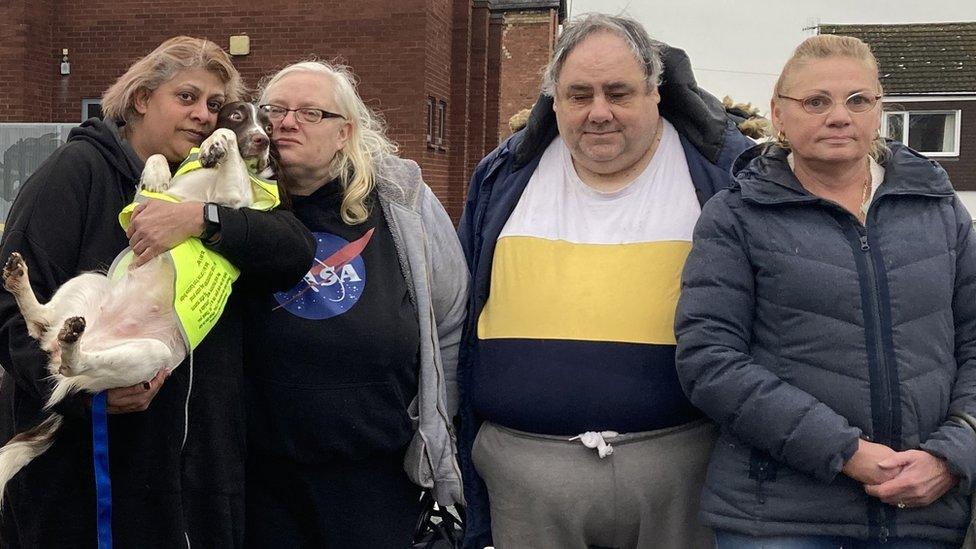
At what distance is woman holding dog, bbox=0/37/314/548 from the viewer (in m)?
2.57

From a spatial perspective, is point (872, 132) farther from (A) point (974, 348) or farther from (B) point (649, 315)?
(B) point (649, 315)

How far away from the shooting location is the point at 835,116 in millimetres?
2574

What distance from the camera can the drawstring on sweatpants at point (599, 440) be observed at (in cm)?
288

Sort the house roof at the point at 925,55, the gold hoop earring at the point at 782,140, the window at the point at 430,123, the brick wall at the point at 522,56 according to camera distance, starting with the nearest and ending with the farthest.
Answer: the gold hoop earring at the point at 782,140 → the window at the point at 430,123 → the brick wall at the point at 522,56 → the house roof at the point at 925,55

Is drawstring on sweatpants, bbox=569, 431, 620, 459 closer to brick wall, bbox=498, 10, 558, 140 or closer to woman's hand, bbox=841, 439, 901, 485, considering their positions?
woman's hand, bbox=841, 439, 901, 485

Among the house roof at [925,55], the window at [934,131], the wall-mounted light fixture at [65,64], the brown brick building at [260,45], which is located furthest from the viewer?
the window at [934,131]

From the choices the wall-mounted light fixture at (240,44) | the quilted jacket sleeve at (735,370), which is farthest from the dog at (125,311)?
the wall-mounted light fixture at (240,44)

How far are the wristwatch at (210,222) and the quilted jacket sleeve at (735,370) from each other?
4.56 feet

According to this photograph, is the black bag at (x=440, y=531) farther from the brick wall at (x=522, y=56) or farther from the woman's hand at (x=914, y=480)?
the brick wall at (x=522, y=56)

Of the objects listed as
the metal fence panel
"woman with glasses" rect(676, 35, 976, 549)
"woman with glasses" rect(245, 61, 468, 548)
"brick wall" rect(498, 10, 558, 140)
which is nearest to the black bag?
"woman with glasses" rect(245, 61, 468, 548)

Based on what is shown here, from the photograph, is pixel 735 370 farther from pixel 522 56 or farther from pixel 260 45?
pixel 522 56

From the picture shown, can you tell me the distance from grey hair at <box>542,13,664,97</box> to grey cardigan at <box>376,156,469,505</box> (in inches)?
24.9

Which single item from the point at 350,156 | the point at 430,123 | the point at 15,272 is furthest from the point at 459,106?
the point at 15,272

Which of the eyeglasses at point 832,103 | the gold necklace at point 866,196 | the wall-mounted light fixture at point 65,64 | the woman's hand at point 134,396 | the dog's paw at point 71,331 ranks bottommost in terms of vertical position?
the woman's hand at point 134,396
